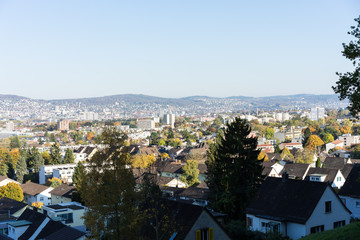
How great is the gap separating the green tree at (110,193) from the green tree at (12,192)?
3581 cm

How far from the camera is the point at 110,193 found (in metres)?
15.7

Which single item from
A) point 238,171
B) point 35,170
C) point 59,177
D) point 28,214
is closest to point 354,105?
point 238,171

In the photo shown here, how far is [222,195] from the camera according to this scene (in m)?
24.4

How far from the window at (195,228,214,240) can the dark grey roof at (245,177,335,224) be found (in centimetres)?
453

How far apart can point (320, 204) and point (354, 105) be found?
9336 mm

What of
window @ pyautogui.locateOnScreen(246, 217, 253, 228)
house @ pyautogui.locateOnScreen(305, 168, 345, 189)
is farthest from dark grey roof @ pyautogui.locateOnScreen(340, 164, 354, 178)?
window @ pyautogui.locateOnScreen(246, 217, 253, 228)

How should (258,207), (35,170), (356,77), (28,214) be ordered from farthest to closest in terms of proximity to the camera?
(35,170)
(28,214)
(258,207)
(356,77)

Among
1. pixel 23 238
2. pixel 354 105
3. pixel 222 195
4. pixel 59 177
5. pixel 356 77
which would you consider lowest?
pixel 59 177

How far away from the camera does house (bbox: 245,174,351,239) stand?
19344 millimetres

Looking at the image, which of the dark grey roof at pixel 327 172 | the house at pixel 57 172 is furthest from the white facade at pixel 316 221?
the house at pixel 57 172

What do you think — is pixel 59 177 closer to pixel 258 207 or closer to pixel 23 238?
pixel 23 238

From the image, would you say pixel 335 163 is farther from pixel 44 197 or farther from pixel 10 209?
pixel 10 209

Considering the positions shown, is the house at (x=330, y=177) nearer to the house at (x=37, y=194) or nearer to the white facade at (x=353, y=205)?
the white facade at (x=353, y=205)

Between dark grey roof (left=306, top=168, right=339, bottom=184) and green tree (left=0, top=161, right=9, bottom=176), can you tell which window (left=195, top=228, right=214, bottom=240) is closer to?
dark grey roof (left=306, top=168, right=339, bottom=184)
